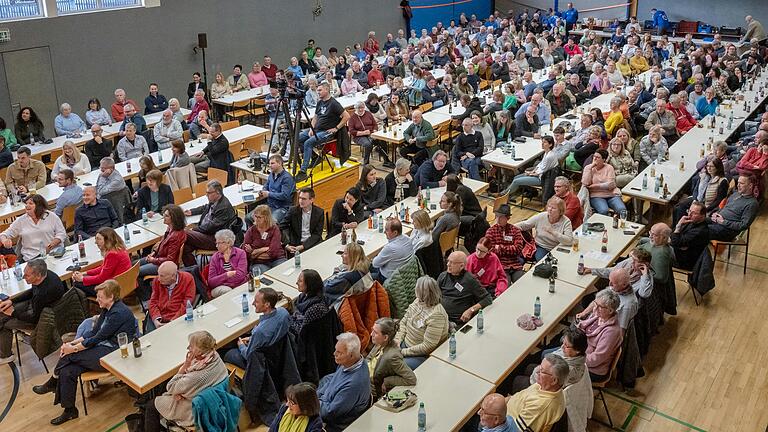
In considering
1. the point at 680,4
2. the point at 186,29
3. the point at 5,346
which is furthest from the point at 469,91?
the point at 680,4

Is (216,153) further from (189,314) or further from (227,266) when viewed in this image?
(189,314)

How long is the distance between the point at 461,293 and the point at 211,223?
3.31m

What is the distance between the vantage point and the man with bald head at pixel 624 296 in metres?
6.06

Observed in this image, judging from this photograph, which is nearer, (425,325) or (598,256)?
(425,325)

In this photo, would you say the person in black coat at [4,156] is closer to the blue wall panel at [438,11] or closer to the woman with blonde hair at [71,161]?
the woman with blonde hair at [71,161]

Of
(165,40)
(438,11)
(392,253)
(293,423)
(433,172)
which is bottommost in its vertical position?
(293,423)

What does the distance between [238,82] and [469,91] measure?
5.25 meters

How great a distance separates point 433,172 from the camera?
31.5 feet

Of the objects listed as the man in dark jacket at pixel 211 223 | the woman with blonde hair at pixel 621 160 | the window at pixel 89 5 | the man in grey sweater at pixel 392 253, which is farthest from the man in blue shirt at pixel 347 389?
the window at pixel 89 5

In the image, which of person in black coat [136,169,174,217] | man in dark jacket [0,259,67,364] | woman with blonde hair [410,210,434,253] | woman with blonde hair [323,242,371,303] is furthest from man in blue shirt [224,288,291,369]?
person in black coat [136,169,174,217]

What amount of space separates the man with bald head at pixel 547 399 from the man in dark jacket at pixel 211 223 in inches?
178

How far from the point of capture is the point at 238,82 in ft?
52.9

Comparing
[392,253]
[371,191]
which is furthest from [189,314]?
[371,191]

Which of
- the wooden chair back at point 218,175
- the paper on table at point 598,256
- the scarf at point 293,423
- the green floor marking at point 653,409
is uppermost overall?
the wooden chair back at point 218,175
